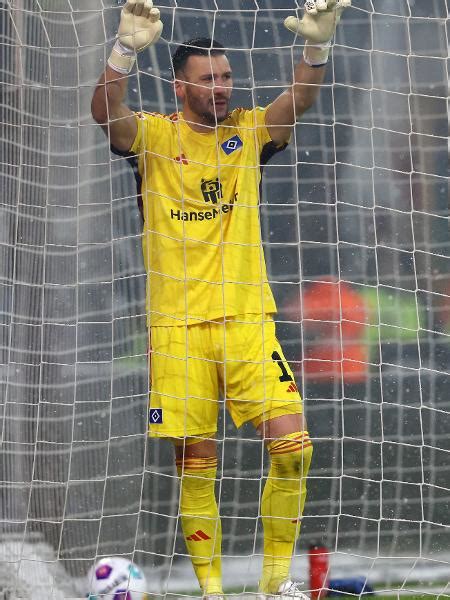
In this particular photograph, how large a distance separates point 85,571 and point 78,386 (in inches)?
22.6

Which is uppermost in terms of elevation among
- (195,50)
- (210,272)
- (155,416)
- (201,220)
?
(195,50)

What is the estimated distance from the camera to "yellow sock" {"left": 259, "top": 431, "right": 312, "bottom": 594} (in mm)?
2832

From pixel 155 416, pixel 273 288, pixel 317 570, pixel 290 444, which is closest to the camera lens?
pixel 290 444

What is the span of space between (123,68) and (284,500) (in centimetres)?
115

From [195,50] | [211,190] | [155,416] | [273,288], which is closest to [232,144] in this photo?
[211,190]

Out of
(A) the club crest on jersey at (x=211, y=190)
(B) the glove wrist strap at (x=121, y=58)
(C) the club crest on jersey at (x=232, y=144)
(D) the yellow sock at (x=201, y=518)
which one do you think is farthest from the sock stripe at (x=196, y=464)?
(B) the glove wrist strap at (x=121, y=58)

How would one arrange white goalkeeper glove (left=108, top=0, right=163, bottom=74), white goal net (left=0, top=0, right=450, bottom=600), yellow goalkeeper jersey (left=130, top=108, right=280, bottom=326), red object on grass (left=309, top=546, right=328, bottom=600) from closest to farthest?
white goalkeeper glove (left=108, top=0, right=163, bottom=74) < yellow goalkeeper jersey (left=130, top=108, right=280, bottom=326) < white goal net (left=0, top=0, right=450, bottom=600) < red object on grass (left=309, top=546, right=328, bottom=600)

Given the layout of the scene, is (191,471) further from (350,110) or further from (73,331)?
(350,110)

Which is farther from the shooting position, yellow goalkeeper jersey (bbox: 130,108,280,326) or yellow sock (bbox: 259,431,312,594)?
yellow goalkeeper jersey (bbox: 130,108,280,326)

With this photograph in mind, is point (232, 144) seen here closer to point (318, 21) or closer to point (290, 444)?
point (318, 21)

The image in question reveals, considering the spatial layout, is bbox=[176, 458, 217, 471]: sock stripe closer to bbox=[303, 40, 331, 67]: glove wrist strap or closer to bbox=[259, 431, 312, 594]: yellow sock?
bbox=[259, 431, 312, 594]: yellow sock

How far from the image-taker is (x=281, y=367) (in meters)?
2.92

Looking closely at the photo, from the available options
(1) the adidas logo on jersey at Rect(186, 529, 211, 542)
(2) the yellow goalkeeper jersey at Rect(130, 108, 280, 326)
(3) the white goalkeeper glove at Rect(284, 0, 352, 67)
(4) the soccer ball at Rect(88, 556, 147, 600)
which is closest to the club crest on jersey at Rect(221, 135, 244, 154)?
(2) the yellow goalkeeper jersey at Rect(130, 108, 280, 326)

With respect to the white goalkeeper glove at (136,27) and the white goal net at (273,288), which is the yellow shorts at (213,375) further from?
the white goalkeeper glove at (136,27)
